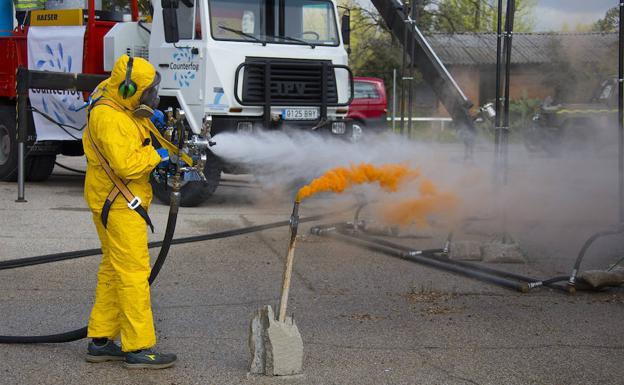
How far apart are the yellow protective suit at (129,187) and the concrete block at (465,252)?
4059mm

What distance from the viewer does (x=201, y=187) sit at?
448 inches

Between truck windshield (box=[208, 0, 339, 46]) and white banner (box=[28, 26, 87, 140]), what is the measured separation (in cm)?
234

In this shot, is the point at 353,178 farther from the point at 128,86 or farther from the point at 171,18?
the point at 171,18

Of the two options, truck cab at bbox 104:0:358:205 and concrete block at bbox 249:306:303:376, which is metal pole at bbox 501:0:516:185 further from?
concrete block at bbox 249:306:303:376

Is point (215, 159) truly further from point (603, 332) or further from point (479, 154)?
point (603, 332)

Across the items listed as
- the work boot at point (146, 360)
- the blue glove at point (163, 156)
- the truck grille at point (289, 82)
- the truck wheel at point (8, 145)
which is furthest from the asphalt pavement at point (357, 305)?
the truck wheel at point (8, 145)

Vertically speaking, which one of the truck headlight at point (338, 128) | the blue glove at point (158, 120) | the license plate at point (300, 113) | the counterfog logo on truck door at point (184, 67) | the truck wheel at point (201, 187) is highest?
the counterfog logo on truck door at point (184, 67)

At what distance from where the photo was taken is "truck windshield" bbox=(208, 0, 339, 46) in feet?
37.6

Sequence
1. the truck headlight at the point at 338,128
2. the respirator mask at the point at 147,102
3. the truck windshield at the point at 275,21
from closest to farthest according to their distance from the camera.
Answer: the respirator mask at the point at 147,102, the truck windshield at the point at 275,21, the truck headlight at the point at 338,128

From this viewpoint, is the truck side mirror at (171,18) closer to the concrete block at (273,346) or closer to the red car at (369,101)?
the concrete block at (273,346)

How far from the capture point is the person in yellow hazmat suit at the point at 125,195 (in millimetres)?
4938

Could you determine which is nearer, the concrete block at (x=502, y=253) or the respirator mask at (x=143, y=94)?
the respirator mask at (x=143, y=94)

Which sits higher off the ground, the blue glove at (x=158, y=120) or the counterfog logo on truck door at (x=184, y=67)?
the counterfog logo on truck door at (x=184, y=67)

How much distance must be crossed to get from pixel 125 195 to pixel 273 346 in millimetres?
1211
